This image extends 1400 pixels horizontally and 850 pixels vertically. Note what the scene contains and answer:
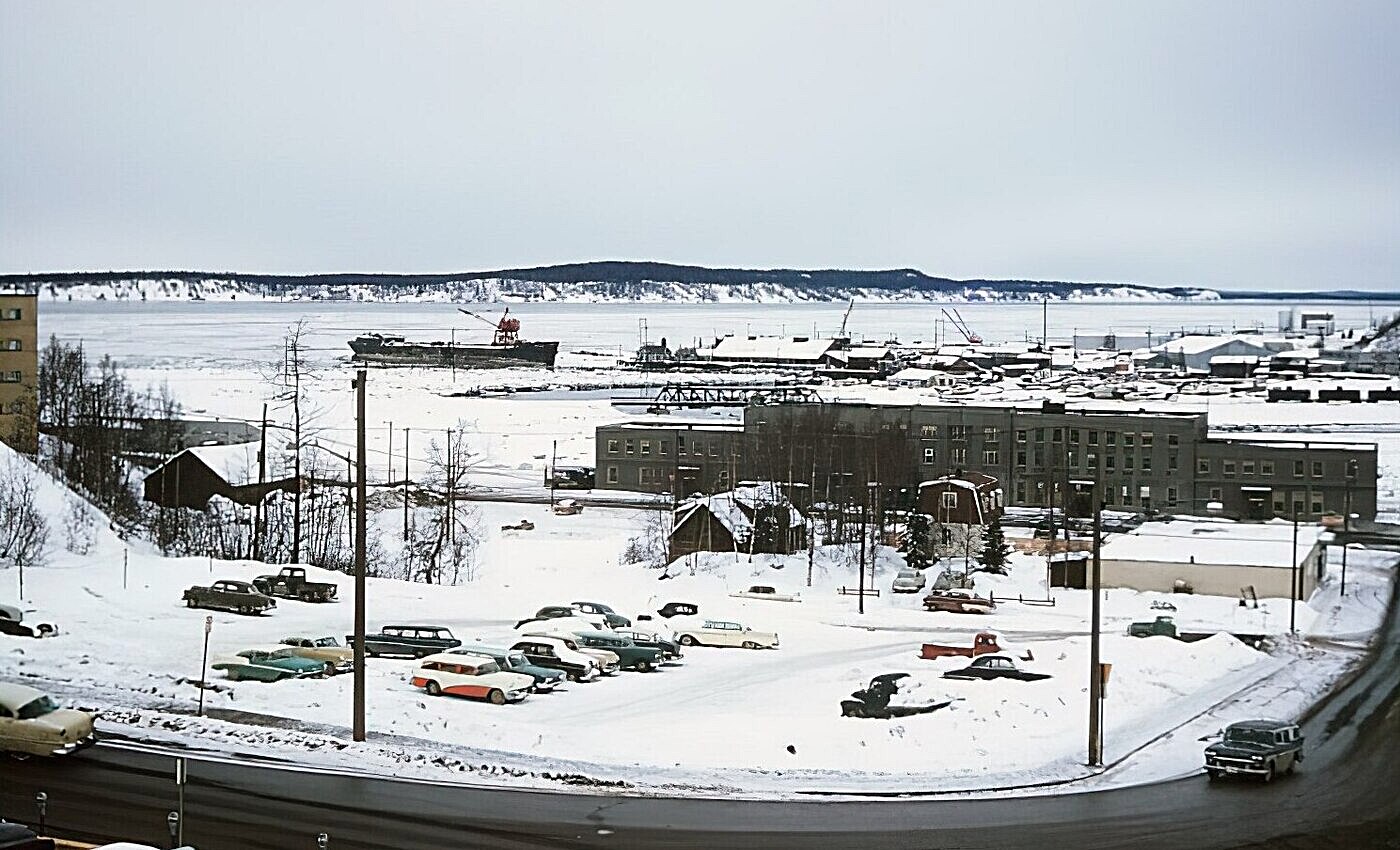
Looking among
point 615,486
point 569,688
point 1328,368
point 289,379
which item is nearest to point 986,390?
point 1328,368

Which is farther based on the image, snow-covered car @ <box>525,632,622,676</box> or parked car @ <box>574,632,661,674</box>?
parked car @ <box>574,632,661,674</box>

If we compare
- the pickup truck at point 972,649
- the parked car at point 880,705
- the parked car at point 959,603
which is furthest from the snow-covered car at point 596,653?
the parked car at point 959,603

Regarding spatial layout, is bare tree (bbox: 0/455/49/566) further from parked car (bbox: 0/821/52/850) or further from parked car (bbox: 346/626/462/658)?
parked car (bbox: 0/821/52/850)

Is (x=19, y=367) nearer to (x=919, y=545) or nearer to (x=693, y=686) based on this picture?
(x=919, y=545)

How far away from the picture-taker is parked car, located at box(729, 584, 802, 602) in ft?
39.2

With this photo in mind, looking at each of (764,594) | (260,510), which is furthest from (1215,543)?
(260,510)

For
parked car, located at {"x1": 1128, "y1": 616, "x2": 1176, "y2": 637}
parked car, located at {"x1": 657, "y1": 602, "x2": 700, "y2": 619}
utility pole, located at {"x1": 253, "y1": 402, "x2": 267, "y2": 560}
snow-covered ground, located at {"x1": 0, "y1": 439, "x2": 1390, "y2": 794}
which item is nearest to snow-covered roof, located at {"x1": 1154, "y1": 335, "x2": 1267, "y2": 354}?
snow-covered ground, located at {"x1": 0, "y1": 439, "x2": 1390, "y2": 794}

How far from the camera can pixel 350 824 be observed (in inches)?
189

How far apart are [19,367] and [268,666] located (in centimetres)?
1022

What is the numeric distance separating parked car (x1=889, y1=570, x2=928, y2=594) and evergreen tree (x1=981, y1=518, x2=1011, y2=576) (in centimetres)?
58

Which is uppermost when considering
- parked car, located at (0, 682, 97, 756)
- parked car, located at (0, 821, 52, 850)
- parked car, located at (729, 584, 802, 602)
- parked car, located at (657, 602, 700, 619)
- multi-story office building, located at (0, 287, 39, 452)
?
multi-story office building, located at (0, 287, 39, 452)

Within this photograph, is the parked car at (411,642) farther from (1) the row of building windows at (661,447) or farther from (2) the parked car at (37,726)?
(1) the row of building windows at (661,447)

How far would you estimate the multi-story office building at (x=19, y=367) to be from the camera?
15406 millimetres

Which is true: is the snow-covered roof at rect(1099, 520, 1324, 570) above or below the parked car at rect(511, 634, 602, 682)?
above
